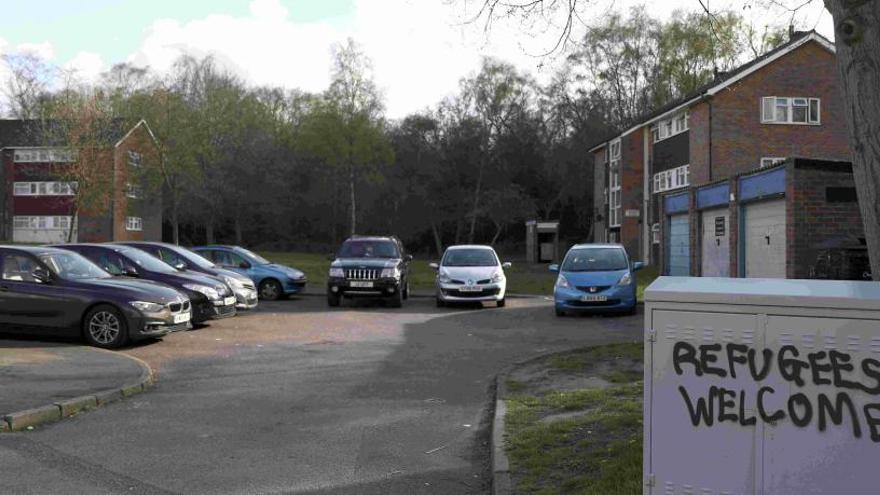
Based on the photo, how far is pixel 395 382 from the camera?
9922 millimetres

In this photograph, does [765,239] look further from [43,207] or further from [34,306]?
[43,207]

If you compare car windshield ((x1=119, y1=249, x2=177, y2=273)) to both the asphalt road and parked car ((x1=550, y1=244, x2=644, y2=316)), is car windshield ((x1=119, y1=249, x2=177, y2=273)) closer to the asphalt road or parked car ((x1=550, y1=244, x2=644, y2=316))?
the asphalt road

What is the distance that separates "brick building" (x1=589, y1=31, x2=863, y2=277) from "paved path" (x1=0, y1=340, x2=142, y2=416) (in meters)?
11.3

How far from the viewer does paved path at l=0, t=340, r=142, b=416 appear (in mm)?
8172

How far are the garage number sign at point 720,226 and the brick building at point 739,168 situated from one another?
3 centimetres

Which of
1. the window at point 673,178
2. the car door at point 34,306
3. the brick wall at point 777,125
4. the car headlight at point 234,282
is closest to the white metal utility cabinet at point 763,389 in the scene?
the car door at point 34,306

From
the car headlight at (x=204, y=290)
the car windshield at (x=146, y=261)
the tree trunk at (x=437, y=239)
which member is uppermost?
the tree trunk at (x=437, y=239)

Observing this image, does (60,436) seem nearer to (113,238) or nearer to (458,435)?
(458,435)

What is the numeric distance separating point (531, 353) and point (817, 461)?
29.2 ft

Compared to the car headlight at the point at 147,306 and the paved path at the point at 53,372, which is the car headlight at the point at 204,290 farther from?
the paved path at the point at 53,372

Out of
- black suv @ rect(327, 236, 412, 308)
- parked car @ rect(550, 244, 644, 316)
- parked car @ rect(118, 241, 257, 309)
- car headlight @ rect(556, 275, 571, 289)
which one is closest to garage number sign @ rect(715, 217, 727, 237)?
parked car @ rect(550, 244, 644, 316)

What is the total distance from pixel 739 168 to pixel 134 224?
46020 mm

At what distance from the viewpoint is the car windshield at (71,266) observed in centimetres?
1270

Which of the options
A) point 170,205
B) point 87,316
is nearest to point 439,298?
point 87,316
